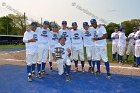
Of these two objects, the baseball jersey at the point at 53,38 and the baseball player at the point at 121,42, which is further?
the baseball player at the point at 121,42

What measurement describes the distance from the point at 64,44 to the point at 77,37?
91cm

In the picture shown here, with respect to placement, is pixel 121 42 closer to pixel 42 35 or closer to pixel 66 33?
pixel 66 33

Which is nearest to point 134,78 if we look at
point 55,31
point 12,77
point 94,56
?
point 94,56

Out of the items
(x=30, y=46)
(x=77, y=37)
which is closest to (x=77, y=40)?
(x=77, y=37)

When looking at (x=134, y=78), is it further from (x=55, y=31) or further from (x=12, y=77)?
(x=12, y=77)

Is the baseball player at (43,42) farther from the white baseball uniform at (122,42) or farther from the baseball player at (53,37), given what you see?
the white baseball uniform at (122,42)

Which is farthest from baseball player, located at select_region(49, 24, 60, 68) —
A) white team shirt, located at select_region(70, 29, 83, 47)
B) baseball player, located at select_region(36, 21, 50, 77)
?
white team shirt, located at select_region(70, 29, 83, 47)

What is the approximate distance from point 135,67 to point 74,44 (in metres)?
3.07

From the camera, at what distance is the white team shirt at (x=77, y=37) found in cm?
1052

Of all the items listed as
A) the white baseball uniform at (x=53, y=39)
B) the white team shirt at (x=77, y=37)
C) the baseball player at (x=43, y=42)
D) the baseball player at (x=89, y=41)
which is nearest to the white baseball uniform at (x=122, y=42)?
the baseball player at (x=89, y=41)

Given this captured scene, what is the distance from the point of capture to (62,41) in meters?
9.70

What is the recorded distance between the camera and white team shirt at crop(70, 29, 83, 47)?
10523 mm

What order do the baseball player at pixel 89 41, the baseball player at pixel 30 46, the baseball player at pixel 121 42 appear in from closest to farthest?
the baseball player at pixel 30 46 → the baseball player at pixel 89 41 → the baseball player at pixel 121 42

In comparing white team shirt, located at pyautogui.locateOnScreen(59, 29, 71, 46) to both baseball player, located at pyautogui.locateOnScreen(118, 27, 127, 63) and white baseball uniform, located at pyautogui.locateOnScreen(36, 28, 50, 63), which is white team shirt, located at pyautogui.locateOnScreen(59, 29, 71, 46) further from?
baseball player, located at pyautogui.locateOnScreen(118, 27, 127, 63)
